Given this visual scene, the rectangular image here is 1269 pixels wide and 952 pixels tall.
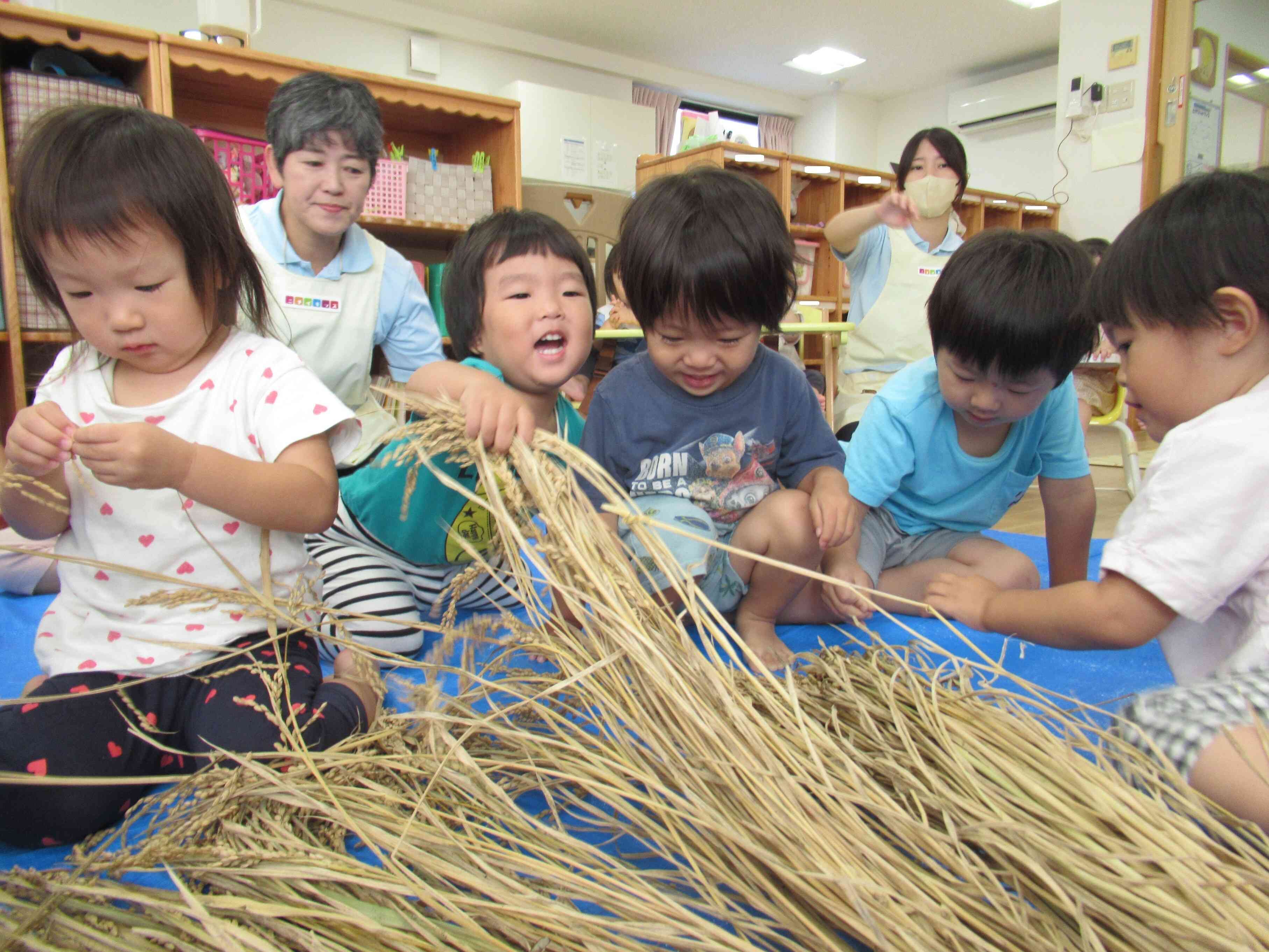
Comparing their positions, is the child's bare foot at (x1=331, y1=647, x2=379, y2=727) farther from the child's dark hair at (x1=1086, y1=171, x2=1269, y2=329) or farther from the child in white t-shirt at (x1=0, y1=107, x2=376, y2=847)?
the child's dark hair at (x1=1086, y1=171, x2=1269, y2=329)

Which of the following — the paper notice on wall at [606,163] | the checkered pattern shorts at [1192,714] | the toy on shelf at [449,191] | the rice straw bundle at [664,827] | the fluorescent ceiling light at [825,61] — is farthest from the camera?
the fluorescent ceiling light at [825,61]

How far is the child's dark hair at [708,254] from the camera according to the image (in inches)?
43.2

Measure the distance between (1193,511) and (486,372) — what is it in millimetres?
872

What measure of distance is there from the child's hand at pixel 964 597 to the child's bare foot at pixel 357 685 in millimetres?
668

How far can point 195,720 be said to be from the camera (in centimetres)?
88

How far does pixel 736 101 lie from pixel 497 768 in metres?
8.71

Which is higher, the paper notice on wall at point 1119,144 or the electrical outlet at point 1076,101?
the electrical outlet at point 1076,101

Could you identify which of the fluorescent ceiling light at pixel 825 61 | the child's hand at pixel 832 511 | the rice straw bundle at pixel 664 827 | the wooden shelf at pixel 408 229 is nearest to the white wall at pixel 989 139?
the fluorescent ceiling light at pixel 825 61

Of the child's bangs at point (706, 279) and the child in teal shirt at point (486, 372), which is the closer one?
the child's bangs at point (706, 279)

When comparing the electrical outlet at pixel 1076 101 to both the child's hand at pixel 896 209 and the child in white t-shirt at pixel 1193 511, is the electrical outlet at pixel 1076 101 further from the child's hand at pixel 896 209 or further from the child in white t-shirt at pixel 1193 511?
the child in white t-shirt at pixel 1193 511

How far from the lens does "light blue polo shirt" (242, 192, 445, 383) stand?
1851 millimetres

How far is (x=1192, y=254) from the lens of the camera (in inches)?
30.5

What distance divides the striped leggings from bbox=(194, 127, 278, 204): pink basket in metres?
1.83

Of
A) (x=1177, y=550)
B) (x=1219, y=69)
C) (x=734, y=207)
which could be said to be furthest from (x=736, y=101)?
(x=1177, y=550)
